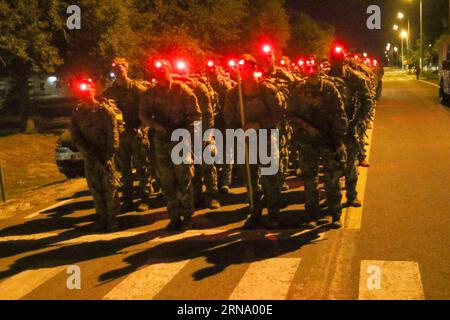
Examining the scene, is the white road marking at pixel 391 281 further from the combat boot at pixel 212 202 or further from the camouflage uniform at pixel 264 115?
the combat boot at pixel 212 202

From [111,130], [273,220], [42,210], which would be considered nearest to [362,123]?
[273,220]

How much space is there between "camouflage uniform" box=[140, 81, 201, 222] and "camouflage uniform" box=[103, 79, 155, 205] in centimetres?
171

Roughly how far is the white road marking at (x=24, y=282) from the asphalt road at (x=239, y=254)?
0.5 inches

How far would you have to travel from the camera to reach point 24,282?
6551 millimetres

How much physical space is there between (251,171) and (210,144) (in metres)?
1.34

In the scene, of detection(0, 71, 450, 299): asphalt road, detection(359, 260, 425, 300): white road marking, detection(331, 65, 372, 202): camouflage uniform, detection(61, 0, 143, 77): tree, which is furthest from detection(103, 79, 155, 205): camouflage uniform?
detection(61, 0, 143, 77): tree

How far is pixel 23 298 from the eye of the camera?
6055mm

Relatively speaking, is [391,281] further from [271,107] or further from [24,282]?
[24,282]

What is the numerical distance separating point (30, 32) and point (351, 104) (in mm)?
16831

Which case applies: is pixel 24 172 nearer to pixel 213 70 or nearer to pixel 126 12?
pixel 126 12

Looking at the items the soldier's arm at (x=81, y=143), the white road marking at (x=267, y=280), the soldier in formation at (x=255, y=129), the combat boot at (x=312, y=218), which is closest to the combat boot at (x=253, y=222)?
the soldier in formation at (x=255, y=129)

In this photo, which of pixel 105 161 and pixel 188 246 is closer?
pixel 188 246

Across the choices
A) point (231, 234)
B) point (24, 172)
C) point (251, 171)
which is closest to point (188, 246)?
point (231, 234)

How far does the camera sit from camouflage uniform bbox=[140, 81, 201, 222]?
8.24 m
